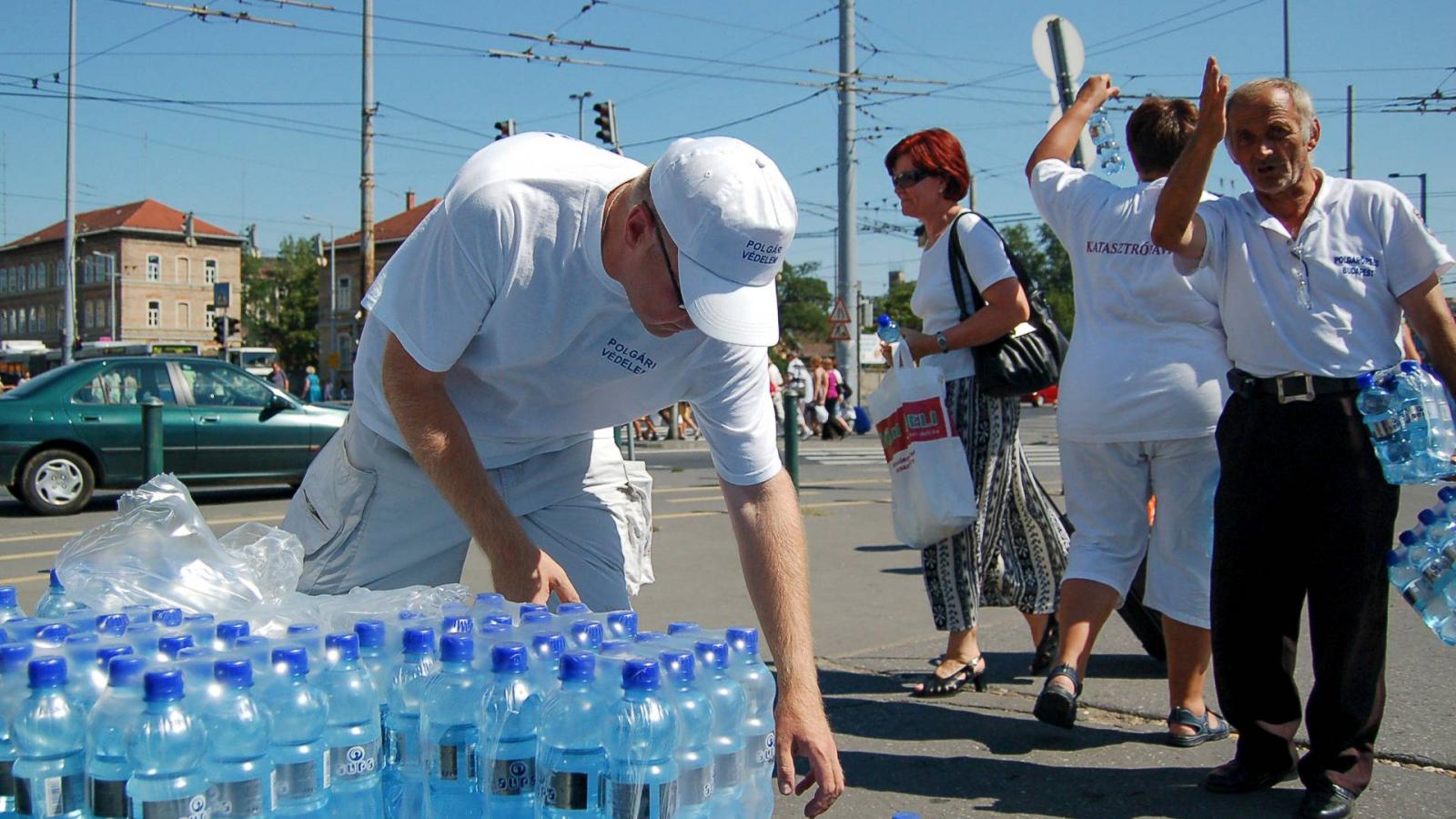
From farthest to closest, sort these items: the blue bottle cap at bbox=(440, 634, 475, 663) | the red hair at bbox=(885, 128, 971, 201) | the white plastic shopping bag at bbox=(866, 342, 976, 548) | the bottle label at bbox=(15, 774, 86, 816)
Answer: the red hair at bbox=(885, 128, 971, 201), the white plastic shopping bag at bbox=(866, 342, 976, 548), the blue bottle cap at bbox=(440, 634, 475, 663), the bottle label at bbox=(15, 774, 86, 816)

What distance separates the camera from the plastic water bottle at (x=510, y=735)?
192 cm

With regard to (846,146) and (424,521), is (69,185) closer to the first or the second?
(846,146)

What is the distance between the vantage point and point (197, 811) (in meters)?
1.73

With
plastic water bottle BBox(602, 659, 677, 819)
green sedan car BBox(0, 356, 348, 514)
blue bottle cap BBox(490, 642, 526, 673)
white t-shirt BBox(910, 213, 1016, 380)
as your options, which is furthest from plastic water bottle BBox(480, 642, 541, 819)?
green sedan car BBox(0, 356, 348, 514)

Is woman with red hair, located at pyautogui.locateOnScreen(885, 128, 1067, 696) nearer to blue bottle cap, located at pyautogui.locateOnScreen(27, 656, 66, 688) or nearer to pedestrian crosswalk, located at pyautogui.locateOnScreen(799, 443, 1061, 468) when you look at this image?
blue bottle cap, located at pyautogui.locateOnScreen(27, 656, 66, 688)

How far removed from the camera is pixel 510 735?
194 centimetres

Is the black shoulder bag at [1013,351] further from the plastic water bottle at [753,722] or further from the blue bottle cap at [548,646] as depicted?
the blue bottle cap at [548,646]

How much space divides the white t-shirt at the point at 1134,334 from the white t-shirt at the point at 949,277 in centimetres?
55

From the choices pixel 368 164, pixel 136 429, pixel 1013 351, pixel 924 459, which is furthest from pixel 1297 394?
pixel 368 164

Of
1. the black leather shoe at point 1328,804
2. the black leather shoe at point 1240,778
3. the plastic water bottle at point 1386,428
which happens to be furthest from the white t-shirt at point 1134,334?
the black leather shoe at point 1328,804

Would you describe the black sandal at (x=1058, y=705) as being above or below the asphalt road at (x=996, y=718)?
above

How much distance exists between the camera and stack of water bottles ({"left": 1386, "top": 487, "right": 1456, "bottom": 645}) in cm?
350

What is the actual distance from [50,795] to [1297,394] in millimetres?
3150

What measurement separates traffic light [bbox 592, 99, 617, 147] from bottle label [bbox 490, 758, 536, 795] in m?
17.7
